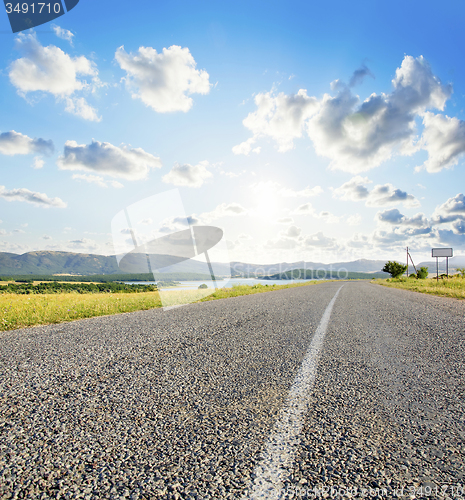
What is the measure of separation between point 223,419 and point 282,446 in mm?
539

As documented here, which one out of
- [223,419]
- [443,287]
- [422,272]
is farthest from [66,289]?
[422,272]

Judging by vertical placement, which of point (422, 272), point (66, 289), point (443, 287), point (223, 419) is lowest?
point (66, 289)

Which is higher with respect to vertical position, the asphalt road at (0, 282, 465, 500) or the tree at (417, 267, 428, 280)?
the asphalt road at (0, 282, 465, 500)

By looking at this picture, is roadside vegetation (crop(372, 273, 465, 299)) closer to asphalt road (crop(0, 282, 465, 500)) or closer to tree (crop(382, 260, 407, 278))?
asphalt road (crop(0, 282, 465, 500))

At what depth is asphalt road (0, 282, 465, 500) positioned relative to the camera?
4.98 ft

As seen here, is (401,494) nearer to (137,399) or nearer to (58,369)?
(137,399)

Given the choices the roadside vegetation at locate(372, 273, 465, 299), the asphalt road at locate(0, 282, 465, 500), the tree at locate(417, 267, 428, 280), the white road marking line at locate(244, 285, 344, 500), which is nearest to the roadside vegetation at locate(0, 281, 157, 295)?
the asphalt road at locate(0, 282, 465, 500)

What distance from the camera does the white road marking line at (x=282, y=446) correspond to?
1.45 metres

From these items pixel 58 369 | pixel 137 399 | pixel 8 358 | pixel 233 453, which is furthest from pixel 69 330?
pixel 233 453

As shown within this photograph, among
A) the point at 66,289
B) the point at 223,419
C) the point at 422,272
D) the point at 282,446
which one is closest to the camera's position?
the point at 282,446

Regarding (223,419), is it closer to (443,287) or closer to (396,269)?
(443,287)

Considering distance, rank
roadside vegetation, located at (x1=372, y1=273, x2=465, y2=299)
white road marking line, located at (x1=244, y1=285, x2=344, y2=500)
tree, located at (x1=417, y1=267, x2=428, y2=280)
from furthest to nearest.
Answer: tree, located at (x1=417, y1=267, x2=428, y2=280) → roadside vegetation, located at (x1=372, y1=273, x2=465, y2=299) → white road marking line, located at (x1=244, y1=285, x2=344, y2=500)

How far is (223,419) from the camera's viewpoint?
219 centimetres

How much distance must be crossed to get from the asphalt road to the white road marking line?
0.05 feet
